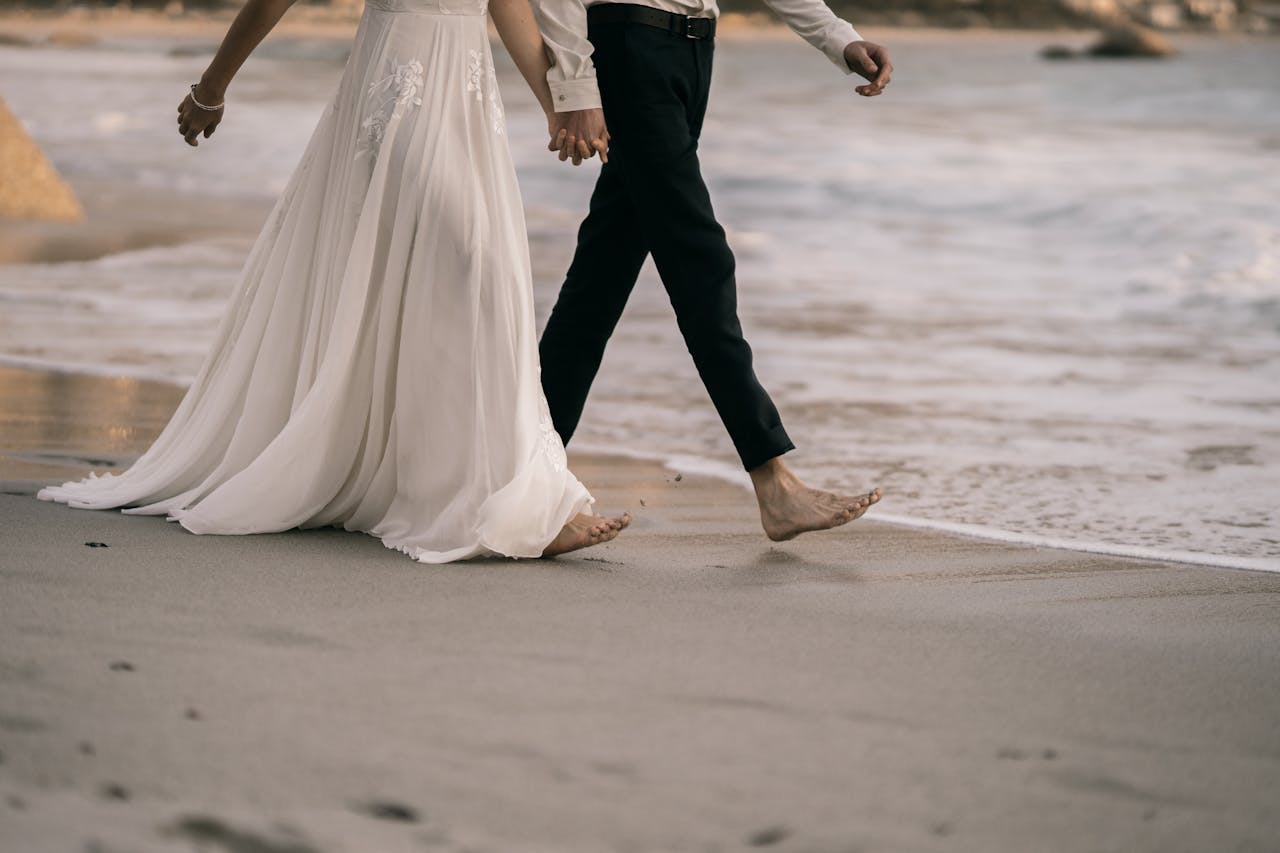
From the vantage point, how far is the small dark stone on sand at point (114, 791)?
2.28 m

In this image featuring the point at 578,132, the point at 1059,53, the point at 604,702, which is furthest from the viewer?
the point at 1059,53

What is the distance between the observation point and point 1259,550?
4.60 meters

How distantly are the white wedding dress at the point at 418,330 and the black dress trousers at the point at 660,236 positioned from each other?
0.30m

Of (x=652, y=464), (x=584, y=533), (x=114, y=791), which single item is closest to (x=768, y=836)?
(x=114, y=791)

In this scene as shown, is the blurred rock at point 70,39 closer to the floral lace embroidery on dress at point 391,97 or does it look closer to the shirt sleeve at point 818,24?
the shirt sleeve at point 818,24

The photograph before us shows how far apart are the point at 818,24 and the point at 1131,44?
56564 mm

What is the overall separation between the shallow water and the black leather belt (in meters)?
1.58

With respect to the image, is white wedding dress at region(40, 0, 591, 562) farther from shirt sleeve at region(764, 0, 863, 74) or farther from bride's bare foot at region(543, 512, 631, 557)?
shirt sleeve at region(764, 0, 863, 74)

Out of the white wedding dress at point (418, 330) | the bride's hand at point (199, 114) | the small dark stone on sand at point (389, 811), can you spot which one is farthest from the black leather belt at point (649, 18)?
the small dark stone on sand at point (389, 811)

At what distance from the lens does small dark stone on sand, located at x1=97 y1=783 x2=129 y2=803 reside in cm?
228

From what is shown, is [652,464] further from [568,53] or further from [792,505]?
[568,53]

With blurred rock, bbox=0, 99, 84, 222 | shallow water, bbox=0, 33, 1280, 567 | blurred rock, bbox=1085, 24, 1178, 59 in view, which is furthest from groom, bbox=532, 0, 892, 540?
blurred rock, bbox=1085, 24, 1178, 59

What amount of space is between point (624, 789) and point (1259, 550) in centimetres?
271

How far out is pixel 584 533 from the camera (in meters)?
3.85
